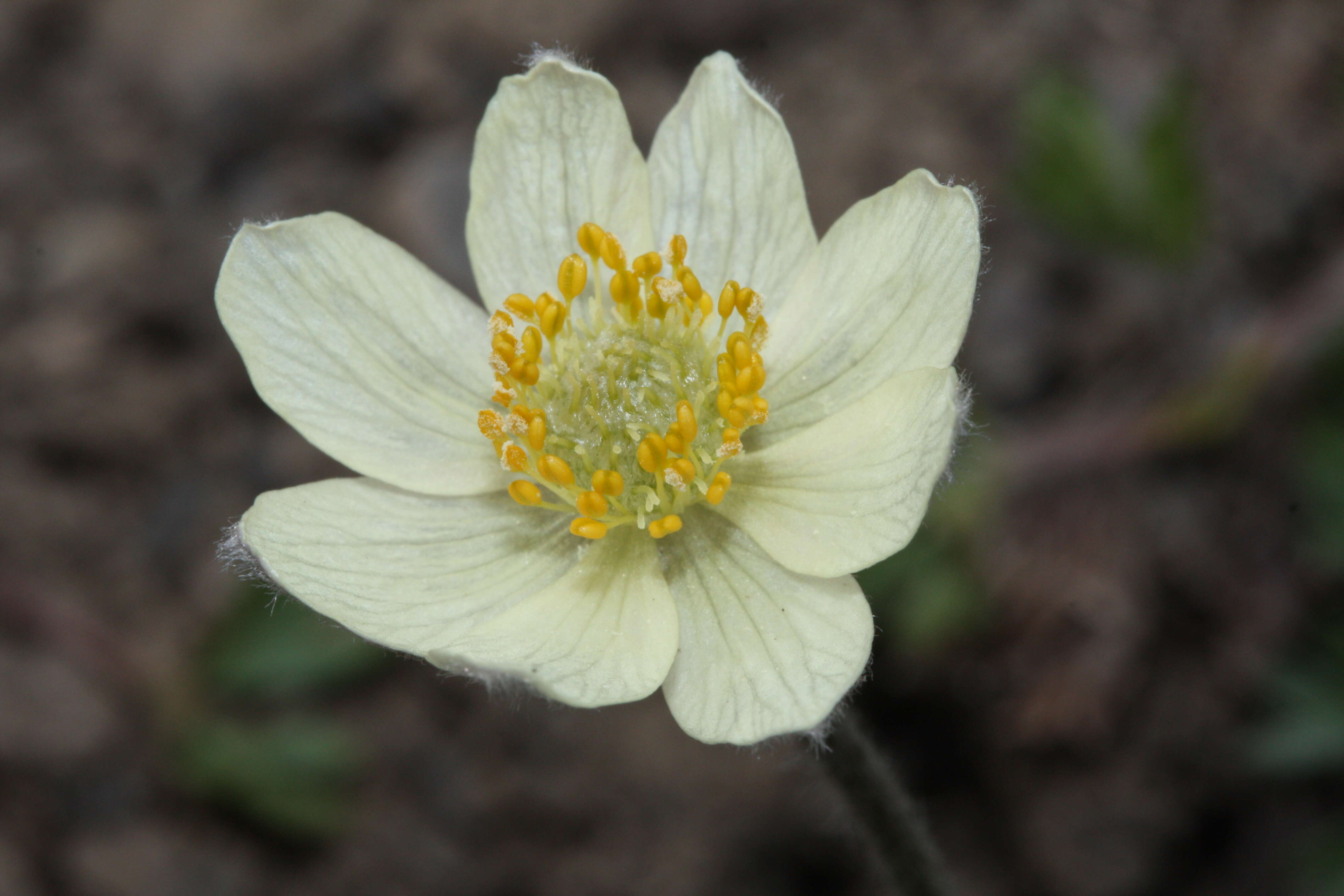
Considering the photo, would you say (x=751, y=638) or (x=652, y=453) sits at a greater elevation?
(x=652, y=453)

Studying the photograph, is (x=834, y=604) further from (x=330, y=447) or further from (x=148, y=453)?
(x=148, y=453)

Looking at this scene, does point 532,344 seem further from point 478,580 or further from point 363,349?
point 478,580

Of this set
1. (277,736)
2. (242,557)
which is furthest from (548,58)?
(277,736)

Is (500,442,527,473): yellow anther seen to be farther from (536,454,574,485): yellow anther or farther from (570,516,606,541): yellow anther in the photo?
(570,516,606,541): yellow anther

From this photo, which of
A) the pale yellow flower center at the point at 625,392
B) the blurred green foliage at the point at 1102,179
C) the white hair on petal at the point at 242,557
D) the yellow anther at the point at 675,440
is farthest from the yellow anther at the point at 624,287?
the blurred green foliage at the point at 1102,179

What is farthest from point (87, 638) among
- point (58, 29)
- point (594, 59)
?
point (594, 59)

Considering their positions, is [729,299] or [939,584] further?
[939,584]
